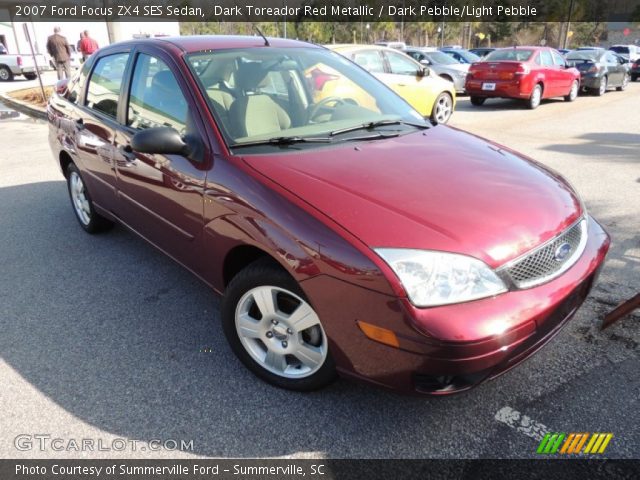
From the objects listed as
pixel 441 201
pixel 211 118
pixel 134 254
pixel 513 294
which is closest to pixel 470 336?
pixel 513 294

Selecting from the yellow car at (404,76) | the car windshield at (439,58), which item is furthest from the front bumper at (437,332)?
the car windshield at (439,58)

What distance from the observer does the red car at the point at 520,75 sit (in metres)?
11.6

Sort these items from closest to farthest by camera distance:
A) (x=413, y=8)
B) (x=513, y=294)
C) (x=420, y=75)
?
(x=513, y=294)
(x=420, y=75)
(x=413, y=8)

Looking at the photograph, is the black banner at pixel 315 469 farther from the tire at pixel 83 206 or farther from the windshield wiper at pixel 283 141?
the tire at pixel 83 206

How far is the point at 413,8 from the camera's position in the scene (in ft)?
206

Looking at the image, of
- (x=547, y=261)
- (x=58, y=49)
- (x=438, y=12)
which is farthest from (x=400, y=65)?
(x=438, y=12)

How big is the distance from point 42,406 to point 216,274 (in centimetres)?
105

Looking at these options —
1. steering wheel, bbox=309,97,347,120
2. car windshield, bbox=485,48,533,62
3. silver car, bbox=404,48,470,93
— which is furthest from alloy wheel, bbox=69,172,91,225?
silver car, bbox=404,48,470,93

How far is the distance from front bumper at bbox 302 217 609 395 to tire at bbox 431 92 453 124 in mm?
8203

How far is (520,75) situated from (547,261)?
35.6ft

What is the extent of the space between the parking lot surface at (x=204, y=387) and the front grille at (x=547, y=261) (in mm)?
674

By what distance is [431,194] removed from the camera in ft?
7.27

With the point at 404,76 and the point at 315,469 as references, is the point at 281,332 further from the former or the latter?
the point at 404,76

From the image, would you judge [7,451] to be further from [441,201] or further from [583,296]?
[583,296]
